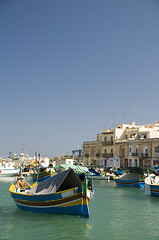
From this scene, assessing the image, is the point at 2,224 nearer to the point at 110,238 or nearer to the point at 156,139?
the point at 110,238

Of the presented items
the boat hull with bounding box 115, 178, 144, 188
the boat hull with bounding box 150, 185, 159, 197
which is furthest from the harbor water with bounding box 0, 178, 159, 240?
the boat hull with bounding box 115, 178, 144, 188

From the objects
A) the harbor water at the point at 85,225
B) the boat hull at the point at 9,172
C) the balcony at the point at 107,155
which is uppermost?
the balcony at the point at 107,155

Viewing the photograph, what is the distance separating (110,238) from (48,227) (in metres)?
3.44

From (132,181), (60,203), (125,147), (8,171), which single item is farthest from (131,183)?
(8,171)

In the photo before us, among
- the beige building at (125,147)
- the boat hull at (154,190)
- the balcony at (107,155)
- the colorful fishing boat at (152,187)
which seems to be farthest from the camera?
the balcony at (107,155)

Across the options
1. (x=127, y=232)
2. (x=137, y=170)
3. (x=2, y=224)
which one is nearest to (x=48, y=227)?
(x=2, y=224)

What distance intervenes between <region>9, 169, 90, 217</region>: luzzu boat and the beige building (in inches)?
1551

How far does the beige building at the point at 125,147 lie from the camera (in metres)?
57.7

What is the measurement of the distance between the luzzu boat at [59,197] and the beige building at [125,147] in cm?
3940

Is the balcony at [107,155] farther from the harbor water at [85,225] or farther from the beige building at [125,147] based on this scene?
the harbor water at [85,225]

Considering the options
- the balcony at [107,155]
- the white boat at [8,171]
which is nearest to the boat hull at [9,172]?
the white boat at [8,171]

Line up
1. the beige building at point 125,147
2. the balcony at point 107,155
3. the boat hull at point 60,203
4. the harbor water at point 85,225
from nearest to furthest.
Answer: the harbor water at point 85,225 → the boat hull at point 60,203 → the beige building at point 125,147 → the balcony at point 107,155

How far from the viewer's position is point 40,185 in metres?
20.6

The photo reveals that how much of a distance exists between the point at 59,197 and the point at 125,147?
152 feet
